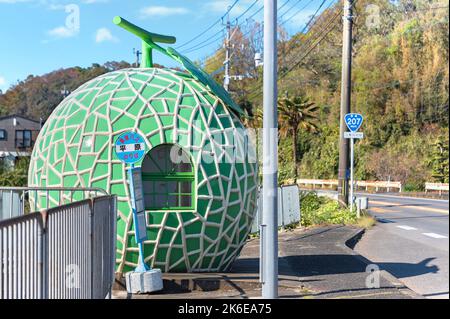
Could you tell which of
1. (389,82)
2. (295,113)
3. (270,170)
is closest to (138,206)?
(270,170)

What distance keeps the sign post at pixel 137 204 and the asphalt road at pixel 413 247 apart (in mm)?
4166

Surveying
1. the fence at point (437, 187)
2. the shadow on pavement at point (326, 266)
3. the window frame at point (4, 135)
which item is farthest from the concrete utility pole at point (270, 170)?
the window frame at point (4, 135)

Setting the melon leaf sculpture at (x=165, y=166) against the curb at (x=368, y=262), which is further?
the melon leaf sculpture at (x=165, y=166)

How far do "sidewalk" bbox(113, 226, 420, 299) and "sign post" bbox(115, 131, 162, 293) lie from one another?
18 cm

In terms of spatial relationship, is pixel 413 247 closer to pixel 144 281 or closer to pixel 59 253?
pixel 144 281

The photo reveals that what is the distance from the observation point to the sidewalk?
816 centimetres

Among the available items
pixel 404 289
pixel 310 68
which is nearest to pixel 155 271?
pixel 404 289

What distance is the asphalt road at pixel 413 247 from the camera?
32.3 feet

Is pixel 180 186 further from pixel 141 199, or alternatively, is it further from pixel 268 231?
pixel 268 231

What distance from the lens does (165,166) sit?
29.6 feet

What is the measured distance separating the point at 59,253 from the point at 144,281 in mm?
3340

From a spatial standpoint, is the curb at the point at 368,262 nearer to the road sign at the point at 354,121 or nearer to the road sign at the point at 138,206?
the road sign at the point at 354,121

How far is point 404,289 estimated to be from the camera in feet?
27.2

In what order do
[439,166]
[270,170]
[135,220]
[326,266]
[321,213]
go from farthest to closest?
[439,166] → [321,213] → [326,266] → [135,220] → [270,170]
